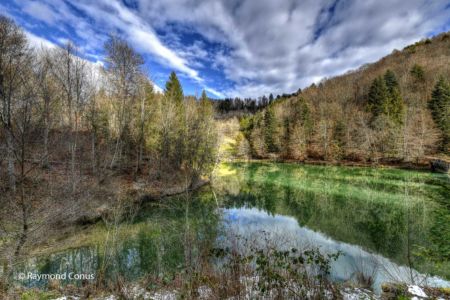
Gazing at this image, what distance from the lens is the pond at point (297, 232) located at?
6.85 meters

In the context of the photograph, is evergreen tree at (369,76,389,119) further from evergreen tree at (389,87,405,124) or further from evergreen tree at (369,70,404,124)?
evergreen tree at (389,87,405,124)

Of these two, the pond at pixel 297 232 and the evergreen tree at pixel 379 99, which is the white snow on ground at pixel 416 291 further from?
the evergreen tree at pixel 379 99

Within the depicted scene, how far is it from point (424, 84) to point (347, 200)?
59.0m

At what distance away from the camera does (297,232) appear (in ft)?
38.9

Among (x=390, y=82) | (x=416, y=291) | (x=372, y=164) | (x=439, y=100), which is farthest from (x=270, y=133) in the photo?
(x=416, y=291)

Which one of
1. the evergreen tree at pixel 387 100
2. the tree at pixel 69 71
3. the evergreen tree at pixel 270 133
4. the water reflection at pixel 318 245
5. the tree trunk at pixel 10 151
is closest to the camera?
the tree trunk at pixel 10 151

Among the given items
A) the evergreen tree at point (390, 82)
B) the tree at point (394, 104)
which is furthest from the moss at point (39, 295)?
the evergreen tree at point (390, 82)

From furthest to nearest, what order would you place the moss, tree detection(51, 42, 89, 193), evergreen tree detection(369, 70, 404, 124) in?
evergreen tree detection(369, 70, 404, 124), tree detection(51, 42, 89, 193), the moss

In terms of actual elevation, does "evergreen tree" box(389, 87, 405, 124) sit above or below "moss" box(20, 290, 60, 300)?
above

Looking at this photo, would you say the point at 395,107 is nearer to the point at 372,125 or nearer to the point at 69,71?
the point at 372,125

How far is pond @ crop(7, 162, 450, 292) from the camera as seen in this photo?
685cm

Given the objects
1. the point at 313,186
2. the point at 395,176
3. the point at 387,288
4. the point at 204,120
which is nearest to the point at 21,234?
the point at 387,288

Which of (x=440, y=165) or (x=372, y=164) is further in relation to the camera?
(x=372, y=164)

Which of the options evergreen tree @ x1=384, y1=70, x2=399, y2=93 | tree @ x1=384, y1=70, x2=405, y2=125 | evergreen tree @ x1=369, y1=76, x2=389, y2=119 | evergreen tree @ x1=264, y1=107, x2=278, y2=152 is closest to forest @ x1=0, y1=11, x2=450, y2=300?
tree @ x1=384, y1=70, x2=405, y2=125
